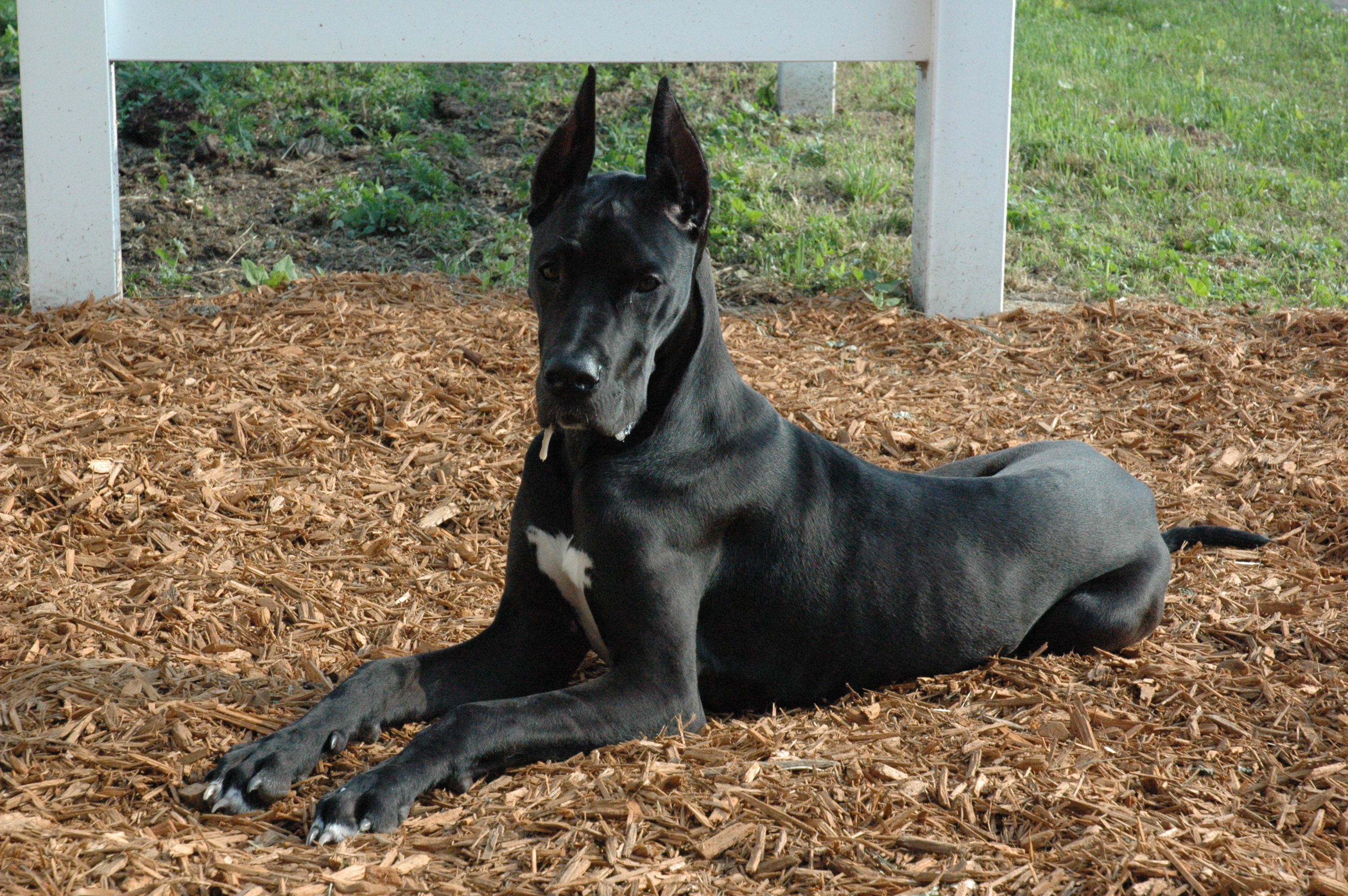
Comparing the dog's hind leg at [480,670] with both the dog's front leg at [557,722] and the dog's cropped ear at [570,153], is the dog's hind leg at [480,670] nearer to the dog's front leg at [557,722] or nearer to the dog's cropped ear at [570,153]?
the dog's front leg at [557,722]

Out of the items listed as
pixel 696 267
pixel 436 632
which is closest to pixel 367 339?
pixel 436 632

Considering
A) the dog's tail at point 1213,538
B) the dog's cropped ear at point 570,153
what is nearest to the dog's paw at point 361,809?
the dog's cropped ear at point 570,153

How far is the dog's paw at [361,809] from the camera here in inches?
105

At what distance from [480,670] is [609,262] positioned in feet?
3.78

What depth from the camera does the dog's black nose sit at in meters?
2.95

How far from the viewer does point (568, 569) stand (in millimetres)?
3279

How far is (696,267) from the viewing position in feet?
10.8

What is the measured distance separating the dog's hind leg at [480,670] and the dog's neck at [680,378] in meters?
0.17

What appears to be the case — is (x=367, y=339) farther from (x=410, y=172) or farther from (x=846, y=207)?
(x=846, y=207)

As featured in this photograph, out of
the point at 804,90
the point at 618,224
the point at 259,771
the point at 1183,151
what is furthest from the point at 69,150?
the point at 1183,151

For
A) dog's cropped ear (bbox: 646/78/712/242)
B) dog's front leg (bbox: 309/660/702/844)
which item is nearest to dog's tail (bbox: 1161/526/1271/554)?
dog's front leg (bbox: 309/660/702/844)

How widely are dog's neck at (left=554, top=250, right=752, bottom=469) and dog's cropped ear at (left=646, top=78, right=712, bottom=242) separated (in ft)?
0.36

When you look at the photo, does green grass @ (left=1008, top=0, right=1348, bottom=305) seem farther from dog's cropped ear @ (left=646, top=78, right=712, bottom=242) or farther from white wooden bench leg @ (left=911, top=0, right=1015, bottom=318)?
dog's cropped ear @ (left=646, top=78, right=712, bottom=242)

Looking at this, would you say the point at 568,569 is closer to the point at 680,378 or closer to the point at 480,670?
the point at 480,670
